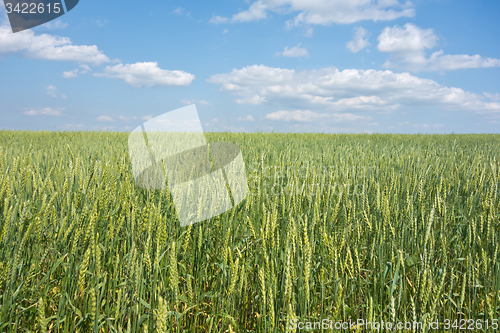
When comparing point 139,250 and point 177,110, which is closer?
point 139,250

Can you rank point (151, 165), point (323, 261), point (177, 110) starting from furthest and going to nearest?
point (151, 165) < point (177, 110) < point (323, 261)

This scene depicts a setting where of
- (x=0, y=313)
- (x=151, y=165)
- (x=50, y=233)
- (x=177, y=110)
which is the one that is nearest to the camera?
(x=0, y=313)

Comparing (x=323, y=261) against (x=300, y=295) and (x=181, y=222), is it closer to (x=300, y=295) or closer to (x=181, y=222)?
(x=300, y=295)

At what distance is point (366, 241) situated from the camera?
1512 mm

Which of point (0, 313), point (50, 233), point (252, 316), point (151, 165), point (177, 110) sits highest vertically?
point (177, 110)

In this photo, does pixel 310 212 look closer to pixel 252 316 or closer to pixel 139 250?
pixel 252 316

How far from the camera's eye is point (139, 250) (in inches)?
48.1

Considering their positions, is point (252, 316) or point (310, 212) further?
point (310, 212)

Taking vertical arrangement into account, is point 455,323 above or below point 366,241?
below

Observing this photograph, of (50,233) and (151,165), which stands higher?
(151,165)

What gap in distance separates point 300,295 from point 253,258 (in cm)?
40

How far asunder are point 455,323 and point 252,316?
0.77m

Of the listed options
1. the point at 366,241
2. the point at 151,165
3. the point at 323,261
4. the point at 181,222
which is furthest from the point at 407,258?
the point at 151,165

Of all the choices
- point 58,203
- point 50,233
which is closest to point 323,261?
point 50,233
